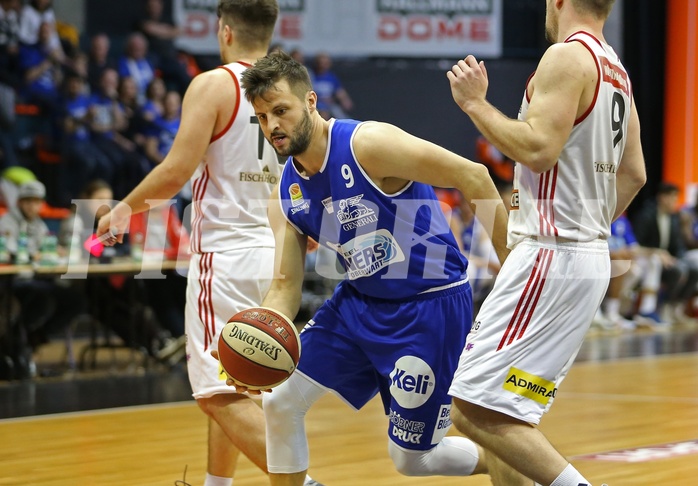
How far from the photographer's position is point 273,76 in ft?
12.4

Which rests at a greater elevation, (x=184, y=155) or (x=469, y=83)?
(x=469, y=83)

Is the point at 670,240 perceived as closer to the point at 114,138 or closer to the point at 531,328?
the point at 114,138

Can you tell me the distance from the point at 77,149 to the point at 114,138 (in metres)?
0.52

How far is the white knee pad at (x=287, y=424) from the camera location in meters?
3.95

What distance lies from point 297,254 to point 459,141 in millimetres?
A: 12894

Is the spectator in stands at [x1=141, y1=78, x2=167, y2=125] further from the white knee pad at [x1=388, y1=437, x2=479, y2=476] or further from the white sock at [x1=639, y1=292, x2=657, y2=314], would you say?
the white knee pad at [x1=388, y1=437, x2=479, y2=476]

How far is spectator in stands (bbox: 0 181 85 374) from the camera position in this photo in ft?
30.1

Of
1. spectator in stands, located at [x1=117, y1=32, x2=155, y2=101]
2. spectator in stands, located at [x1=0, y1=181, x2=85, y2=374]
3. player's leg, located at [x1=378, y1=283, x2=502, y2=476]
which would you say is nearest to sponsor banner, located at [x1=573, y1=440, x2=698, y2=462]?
player's leg, located at [x1=378, y1=283, x2=502, y2=476]

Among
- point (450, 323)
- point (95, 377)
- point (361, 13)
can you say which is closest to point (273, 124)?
point (450, 323)

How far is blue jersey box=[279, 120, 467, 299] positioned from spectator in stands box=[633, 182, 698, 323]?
35.7ft

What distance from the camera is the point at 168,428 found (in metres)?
6.79

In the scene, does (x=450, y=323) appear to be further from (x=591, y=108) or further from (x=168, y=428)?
(x=168, y=428)

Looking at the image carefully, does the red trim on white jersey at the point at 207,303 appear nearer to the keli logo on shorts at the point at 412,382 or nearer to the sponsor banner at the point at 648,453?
the keli logo on shorts at the point at 412,382

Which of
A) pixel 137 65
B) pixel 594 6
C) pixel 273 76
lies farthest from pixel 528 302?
pixel 137 65
